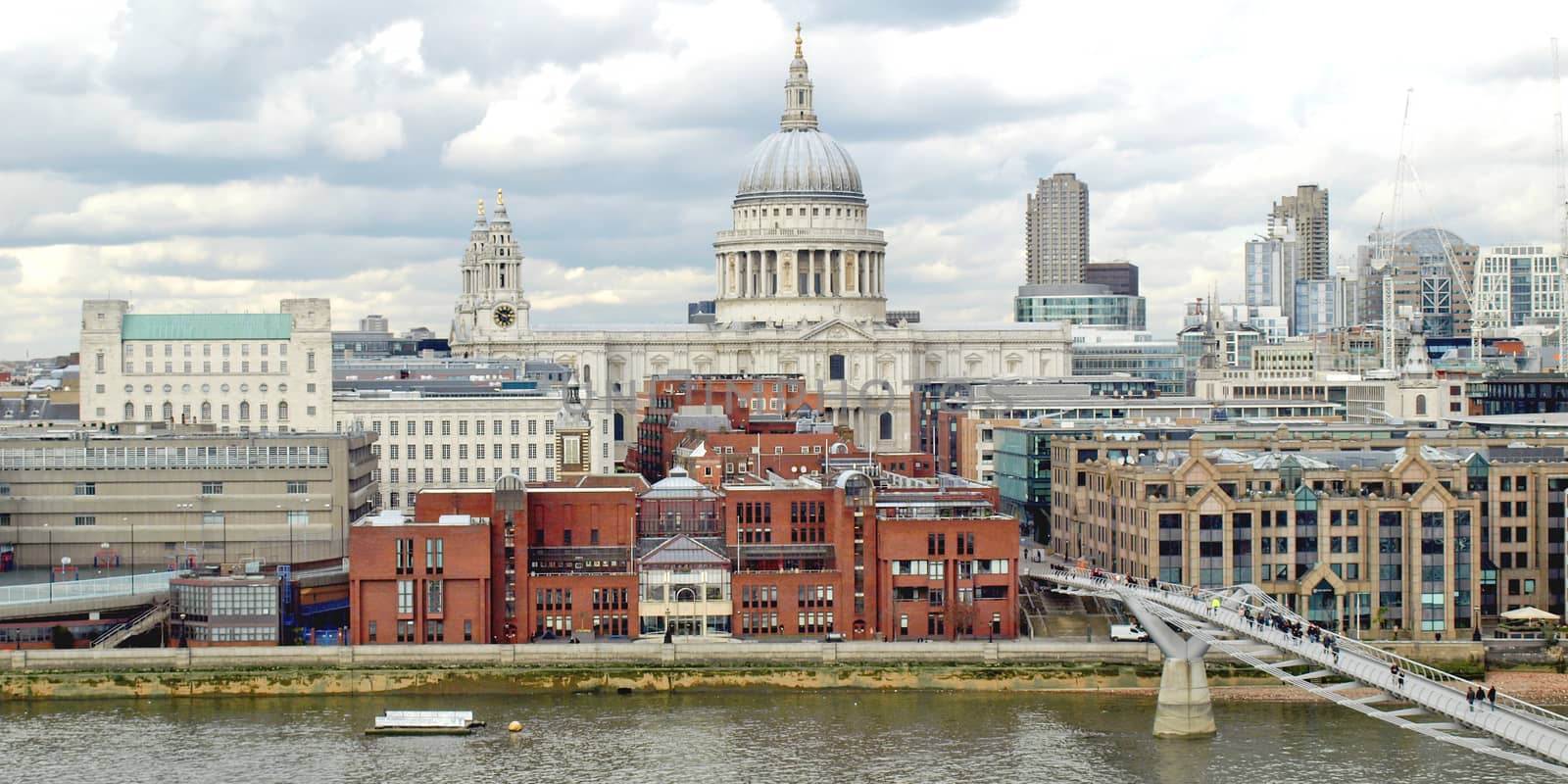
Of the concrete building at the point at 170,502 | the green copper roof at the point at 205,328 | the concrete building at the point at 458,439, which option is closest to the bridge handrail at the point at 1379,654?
the concrete building at the point at 170,502

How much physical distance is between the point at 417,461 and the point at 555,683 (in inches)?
1850

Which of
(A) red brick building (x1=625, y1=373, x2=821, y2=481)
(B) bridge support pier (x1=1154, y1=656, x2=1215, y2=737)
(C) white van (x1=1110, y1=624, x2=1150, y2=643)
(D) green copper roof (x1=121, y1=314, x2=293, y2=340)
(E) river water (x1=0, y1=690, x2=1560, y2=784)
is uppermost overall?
(D) green copper roof (x1=121, y1=314, x2=293, y2=340)

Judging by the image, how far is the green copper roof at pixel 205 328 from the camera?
117438mm

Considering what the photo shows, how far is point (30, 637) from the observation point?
79625 millimetres

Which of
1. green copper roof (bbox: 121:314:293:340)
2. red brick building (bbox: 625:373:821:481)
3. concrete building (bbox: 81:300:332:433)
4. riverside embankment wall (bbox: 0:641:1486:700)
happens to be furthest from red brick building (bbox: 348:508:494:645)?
green copper roof (bbox: 121:314:293:340)

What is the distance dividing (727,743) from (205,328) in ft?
178

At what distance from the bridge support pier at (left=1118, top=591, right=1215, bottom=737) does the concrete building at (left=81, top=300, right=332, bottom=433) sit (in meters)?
55.1

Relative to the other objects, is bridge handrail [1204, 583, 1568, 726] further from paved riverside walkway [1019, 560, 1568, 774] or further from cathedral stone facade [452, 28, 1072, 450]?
cathedral stone facade [452, 28, 1072, 450]

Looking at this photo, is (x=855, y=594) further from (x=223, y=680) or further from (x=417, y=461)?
(x=417, y=461)

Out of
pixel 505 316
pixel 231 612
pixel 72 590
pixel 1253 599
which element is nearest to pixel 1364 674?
pixel 1253 599

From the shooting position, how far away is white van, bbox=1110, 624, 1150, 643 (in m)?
80.6

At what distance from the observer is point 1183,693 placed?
70500 mm

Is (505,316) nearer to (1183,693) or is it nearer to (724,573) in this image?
(724,573)

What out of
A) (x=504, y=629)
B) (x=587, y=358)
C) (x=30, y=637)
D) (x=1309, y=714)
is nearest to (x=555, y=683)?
(x=504, y=629)
